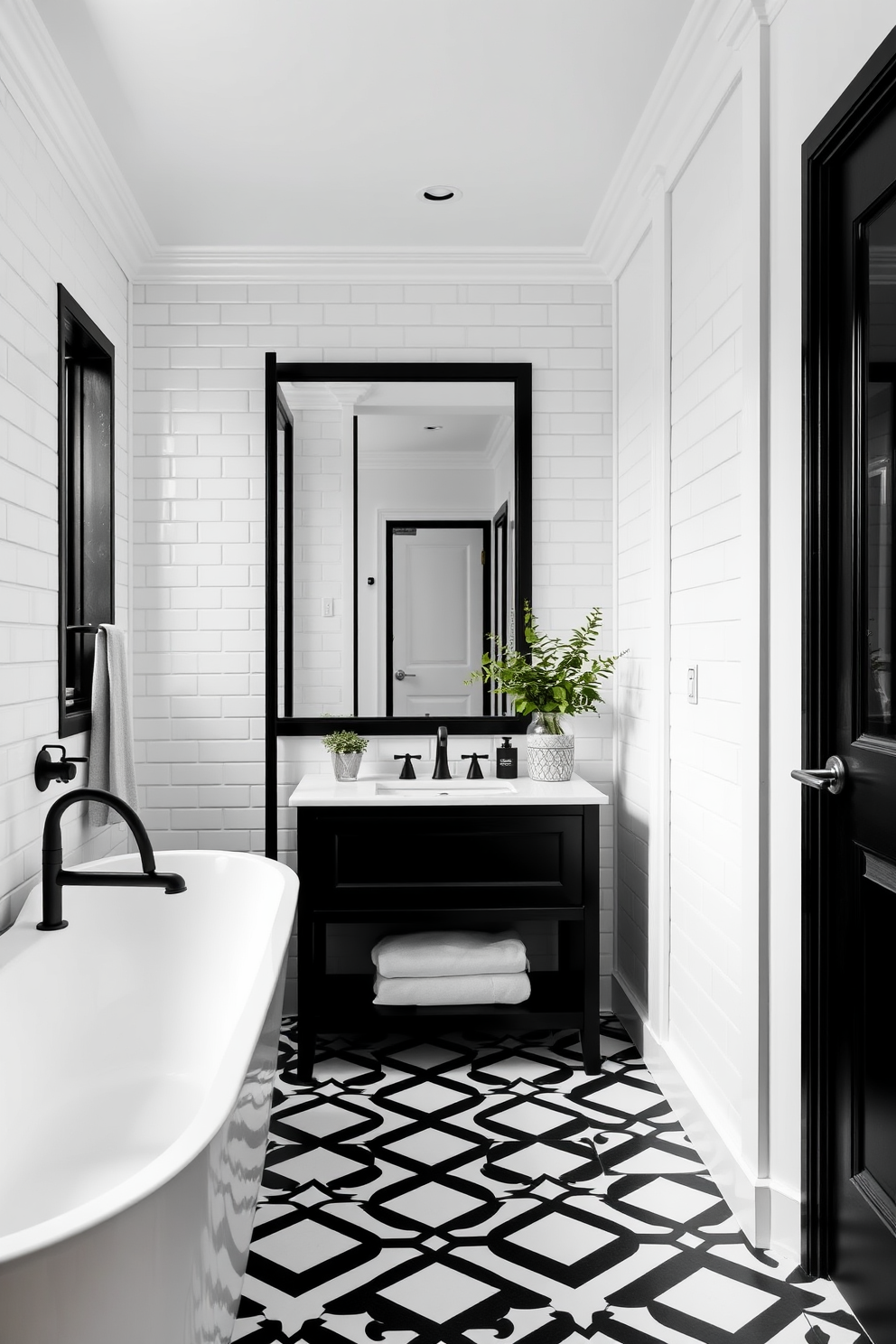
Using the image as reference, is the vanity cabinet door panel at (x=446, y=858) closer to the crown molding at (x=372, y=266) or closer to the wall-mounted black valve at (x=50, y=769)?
the wall-mounted black valve at (x=50, y=769)

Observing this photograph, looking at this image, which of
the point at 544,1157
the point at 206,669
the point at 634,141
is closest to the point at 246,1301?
the point at 544,1157

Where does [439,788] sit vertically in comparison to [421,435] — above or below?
below

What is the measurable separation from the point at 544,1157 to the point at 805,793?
3.99ft

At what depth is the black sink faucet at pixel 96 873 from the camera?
6.97ft

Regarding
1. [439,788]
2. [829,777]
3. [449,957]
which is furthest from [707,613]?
[449,957]

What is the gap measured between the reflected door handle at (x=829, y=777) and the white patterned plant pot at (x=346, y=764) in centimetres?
179

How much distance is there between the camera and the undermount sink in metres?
3.21

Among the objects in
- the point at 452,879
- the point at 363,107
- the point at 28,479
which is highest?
the point at 363,107

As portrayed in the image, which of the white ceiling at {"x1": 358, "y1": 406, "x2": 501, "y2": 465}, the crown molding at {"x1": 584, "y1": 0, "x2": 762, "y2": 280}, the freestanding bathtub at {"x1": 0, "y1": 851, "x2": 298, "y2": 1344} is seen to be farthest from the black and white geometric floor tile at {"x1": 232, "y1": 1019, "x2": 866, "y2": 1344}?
the crown molding at {"x1": 584, "y1": 0, "x2": 762, "y2": 280}

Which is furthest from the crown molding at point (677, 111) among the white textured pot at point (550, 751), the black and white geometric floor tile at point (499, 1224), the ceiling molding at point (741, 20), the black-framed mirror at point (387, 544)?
the black and white geometric floor tile at point (499, 1224)

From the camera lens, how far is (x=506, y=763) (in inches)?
136

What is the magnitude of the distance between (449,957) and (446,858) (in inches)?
12.0

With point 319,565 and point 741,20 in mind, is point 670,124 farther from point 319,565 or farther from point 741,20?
point 319,565

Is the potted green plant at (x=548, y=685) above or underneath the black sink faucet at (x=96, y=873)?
above
